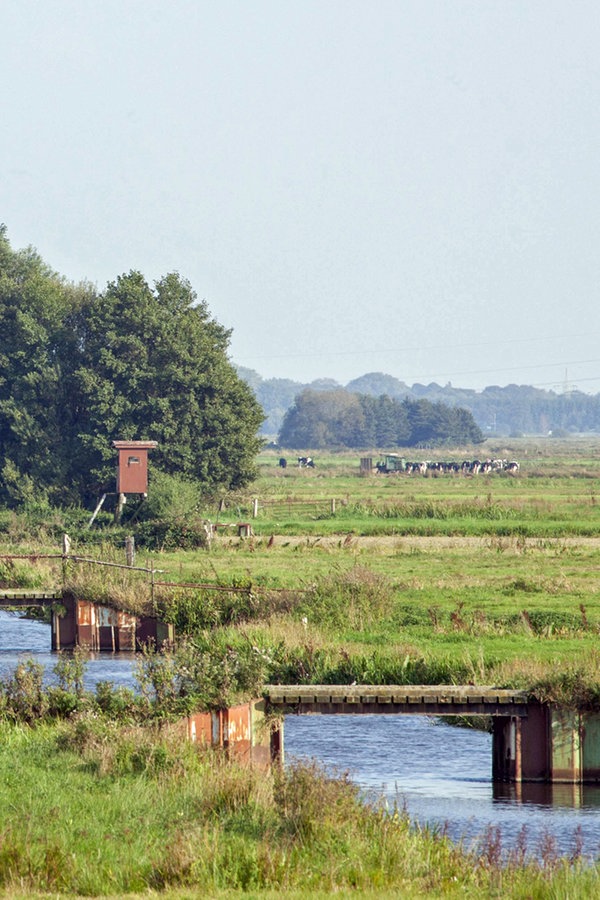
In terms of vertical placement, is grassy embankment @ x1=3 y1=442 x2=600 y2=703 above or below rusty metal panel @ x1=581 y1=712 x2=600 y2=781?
above

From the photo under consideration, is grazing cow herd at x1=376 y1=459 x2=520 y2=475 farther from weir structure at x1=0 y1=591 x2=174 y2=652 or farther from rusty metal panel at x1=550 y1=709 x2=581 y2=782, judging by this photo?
rusty metal panel at x1=550 y1=709 x2=581 y2=782

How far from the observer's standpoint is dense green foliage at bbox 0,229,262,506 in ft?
240

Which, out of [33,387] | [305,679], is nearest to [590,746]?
[305,679]

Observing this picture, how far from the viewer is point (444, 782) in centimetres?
2656

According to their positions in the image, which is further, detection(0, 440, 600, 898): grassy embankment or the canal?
the canal

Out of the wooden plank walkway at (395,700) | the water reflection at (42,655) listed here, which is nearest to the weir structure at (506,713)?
the wooden plank walkway at (395,700)

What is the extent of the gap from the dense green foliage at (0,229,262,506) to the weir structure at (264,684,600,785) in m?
45.4

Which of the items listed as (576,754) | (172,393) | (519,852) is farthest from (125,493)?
(519,852)

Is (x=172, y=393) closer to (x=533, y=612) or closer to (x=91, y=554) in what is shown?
(x=91, y=554)

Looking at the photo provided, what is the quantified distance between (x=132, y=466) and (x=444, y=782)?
136 feet

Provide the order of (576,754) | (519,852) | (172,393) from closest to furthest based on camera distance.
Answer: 1. (519,852)
2. (576,754)
3. (172,393)

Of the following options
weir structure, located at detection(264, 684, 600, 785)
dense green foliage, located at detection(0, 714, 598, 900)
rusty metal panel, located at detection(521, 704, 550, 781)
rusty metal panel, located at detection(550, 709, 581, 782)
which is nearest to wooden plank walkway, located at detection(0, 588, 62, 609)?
weir structure, located at detection(264, 684, 600, 785)

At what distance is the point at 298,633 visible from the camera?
107 ft

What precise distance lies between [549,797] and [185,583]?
710 inches
